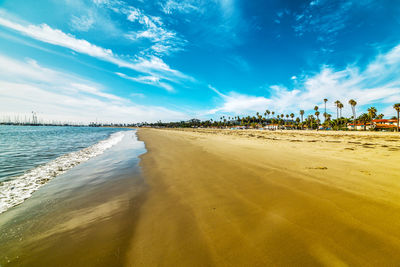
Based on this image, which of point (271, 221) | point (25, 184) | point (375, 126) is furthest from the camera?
point (375, 126)

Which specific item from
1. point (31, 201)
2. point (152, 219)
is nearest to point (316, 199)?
point (152, 219)

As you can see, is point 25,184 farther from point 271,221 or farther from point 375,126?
point 375,126

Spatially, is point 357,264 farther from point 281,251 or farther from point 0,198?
point 0,198

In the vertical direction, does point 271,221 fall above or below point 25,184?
above

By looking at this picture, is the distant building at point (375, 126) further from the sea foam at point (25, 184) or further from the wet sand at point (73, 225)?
the sea foam at point (25, 184)

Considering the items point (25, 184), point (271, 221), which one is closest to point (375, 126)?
point (271, 221)

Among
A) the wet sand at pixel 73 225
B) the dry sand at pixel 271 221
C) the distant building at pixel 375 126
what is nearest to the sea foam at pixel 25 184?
Answer: the wet sand at pixel 73 225

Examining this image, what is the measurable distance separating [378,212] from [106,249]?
5626mm

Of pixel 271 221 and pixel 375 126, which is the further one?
pixel 375 126

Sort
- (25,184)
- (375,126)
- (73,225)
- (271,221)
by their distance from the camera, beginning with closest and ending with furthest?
(271,221), (73,225), (25,184), (375,126)

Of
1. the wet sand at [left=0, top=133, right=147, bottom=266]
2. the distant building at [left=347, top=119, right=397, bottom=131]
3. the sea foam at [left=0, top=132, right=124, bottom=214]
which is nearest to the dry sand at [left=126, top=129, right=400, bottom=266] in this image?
the wet sand at [left=0, top=133, right=147, bottom=266]

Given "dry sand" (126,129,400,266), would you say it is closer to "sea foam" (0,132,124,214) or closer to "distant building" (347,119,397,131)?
"sea foam" (0,132,124,214)

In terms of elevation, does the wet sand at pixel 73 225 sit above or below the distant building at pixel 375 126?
below

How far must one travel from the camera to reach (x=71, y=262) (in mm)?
2225
